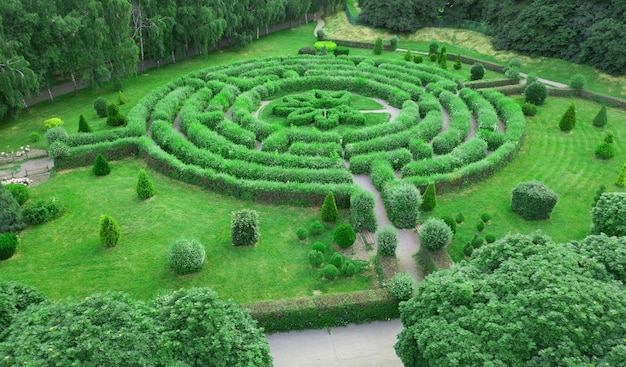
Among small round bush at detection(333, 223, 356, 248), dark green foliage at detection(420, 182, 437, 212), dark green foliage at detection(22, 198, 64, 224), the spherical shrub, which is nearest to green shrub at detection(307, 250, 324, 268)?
small round bush at detection(333, 223, 356, 248)

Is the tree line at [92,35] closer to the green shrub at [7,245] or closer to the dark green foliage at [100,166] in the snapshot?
the dark green foliage at [100,166]

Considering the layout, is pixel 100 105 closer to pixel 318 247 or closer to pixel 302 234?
pixel 302 234

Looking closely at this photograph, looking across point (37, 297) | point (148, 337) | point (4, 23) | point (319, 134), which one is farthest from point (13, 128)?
point (148, 337)

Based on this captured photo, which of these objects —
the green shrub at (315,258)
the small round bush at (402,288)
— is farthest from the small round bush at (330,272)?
the small round bush at (402,288)

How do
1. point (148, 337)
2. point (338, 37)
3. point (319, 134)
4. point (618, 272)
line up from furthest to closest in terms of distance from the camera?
1. point (338, 37)
2. point (319, 134)
3. point (618, 272)
4. point (148, 337)

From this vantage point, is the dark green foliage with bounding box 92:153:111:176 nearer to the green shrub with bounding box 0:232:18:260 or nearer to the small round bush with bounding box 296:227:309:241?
the green shrub with bounding box 0:232:18:260

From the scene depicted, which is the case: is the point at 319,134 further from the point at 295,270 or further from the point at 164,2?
the point at 164,2

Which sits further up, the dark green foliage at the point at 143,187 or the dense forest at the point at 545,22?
the dense forest at the point at 545,22
